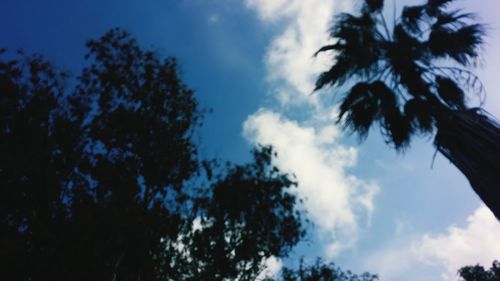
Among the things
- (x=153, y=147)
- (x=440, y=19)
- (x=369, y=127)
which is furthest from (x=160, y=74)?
(x=440, y=19)

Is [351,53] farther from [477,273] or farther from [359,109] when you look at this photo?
[477,273]

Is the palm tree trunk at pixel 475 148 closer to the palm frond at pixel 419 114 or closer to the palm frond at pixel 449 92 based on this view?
the palm frond at pixel 419 114

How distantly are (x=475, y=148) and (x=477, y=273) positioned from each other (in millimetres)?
43640

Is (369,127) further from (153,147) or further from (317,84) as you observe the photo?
(153,147)

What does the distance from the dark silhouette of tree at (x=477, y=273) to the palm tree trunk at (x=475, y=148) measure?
40.5m

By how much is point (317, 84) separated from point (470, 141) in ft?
13.7

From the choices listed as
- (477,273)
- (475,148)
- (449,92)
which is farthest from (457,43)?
(477,273)

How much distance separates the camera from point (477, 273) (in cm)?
3903

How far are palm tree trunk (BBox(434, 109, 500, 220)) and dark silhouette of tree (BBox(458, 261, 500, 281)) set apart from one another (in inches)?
1595

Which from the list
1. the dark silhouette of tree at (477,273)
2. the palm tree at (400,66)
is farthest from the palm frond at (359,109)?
the dark silhouette of tree at (477,273)

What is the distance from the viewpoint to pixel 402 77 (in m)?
8.29

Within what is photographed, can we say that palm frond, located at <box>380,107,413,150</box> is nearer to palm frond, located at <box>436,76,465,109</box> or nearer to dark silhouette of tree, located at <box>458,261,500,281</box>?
palm frond, located at <box>436,76,465,109</box>

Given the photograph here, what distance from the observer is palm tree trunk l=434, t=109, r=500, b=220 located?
15.4ft

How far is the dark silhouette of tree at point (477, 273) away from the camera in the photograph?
37.5m
